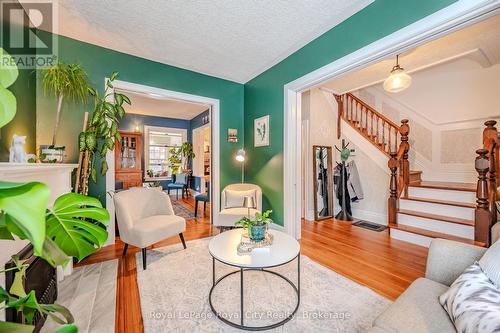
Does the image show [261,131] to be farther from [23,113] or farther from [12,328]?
[12,328]

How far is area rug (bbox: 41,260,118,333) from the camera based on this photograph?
144cm

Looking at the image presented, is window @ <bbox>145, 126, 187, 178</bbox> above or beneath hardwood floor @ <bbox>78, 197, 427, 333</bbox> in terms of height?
above

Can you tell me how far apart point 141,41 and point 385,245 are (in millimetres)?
4210

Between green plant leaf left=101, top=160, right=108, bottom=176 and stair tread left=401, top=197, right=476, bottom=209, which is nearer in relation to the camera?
green plant leaf left=101, top=160, right=108, bottom=176

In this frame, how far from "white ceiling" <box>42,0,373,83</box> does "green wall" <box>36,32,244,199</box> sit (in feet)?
0.46

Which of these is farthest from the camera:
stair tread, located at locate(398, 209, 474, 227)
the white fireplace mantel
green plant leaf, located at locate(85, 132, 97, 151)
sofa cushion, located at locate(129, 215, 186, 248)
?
stair tread, located at locate(398, 209, 474, 227)

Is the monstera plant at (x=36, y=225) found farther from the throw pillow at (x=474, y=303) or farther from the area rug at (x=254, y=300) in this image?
the throw pillow at (x=474, y=303)

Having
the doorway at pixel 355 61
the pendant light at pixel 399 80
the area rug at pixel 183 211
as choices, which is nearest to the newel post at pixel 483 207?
the pendant light at pixel 399 80

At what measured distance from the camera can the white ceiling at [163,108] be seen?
505 cm

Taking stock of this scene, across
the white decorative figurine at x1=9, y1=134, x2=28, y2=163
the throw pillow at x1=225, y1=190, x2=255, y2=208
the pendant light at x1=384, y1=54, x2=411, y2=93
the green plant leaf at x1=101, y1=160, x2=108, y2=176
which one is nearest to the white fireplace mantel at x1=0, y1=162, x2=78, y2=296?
the white decorative figurine at x1=9, y1=134, x2=28, y2=163

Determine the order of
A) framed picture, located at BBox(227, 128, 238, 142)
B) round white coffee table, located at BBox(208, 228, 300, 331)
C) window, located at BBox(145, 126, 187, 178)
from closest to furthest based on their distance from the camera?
round white coffee table, located at BBox(208, 228, 300, 331) < framed picture, located at BBox(227, 128, 238, 142) < window, located at BBox(145, 126, 187, 178)

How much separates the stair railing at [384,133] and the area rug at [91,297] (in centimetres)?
367

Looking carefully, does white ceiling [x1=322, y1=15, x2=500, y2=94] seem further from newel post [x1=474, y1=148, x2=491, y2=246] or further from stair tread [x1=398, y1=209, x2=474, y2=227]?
stair tread [x1=398, y1=209, x2=474, y2=227]

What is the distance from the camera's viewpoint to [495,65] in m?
3.39
